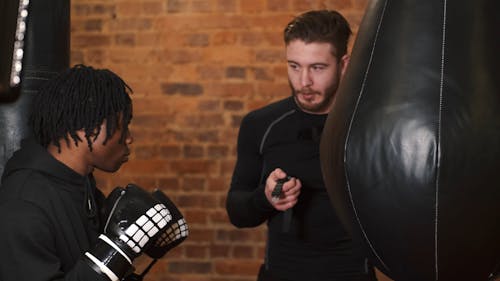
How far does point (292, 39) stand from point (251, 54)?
1.28 m

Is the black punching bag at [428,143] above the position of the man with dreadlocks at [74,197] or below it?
above

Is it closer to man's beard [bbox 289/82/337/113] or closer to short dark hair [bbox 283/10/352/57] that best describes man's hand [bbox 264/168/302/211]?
man's beard [bbox 289/82/337/113]

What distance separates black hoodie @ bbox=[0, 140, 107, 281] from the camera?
1555 mm

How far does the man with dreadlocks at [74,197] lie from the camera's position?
157cm

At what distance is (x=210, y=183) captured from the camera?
142 inches

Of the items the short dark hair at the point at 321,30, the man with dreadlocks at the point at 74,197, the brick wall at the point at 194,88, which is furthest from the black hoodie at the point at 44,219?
the brick wall at the point at 194,88

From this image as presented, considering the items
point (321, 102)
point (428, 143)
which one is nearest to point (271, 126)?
point (321, 102)

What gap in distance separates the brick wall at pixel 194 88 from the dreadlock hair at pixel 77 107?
178 cm

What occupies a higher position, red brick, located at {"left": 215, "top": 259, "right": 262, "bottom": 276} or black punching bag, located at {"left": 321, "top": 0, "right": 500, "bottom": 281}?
black punching bag, located at {"left": 321, "top": 0, "right": 500, "bottom": 281}

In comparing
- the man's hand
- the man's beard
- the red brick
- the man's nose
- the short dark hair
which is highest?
the short dark hair

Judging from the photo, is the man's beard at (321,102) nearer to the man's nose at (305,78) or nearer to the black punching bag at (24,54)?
the man's nose at (305,78)

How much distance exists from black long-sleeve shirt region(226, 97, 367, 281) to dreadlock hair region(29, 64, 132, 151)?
58 cm

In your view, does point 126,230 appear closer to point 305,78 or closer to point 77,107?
point 77,107

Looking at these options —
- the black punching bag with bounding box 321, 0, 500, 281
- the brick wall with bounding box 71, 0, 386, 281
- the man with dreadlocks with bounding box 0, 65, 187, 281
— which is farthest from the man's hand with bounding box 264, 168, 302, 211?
the brick wall with bounding box 71, 0, 386, 281
